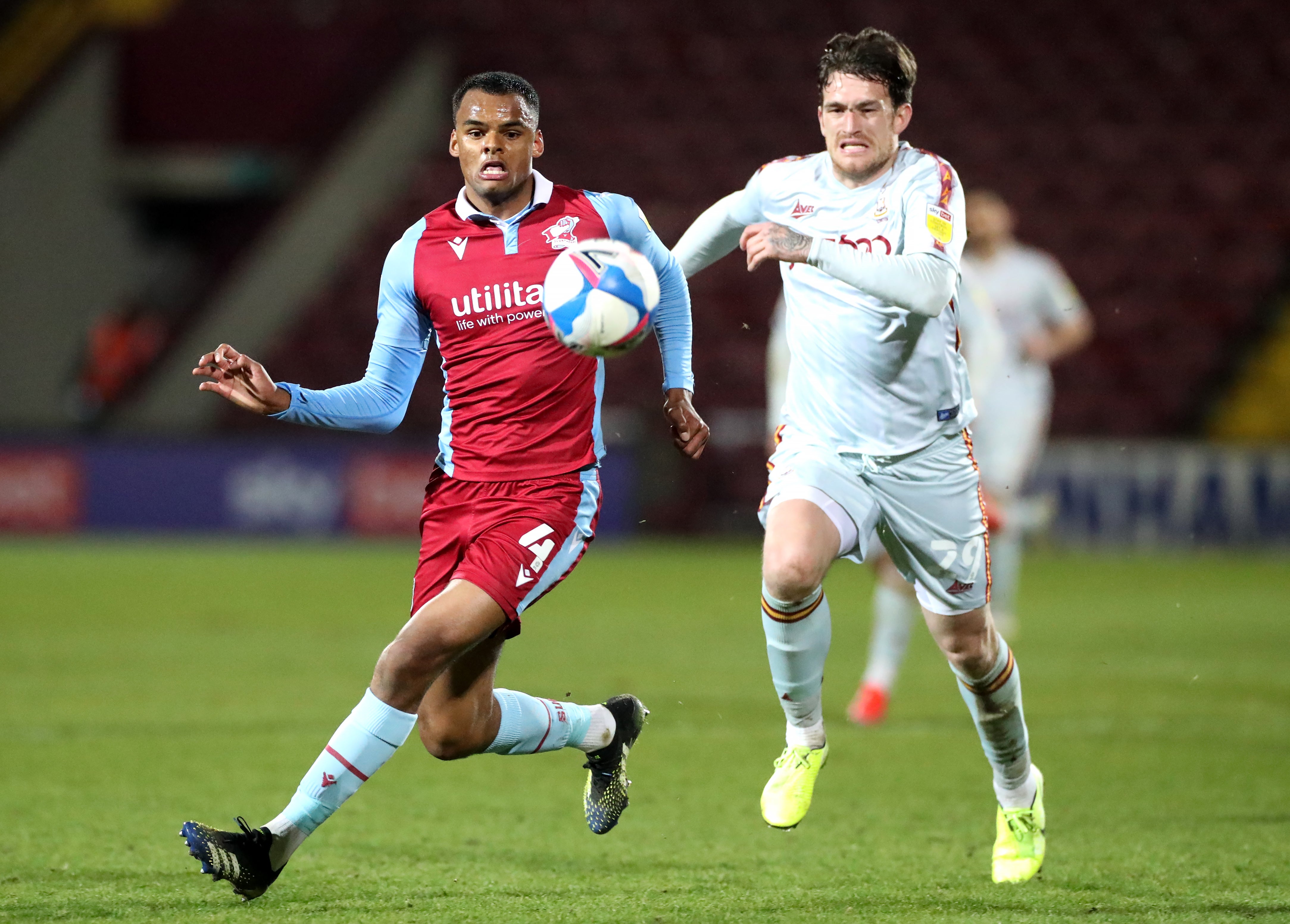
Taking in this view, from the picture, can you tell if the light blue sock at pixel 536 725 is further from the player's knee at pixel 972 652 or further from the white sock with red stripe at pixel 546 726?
the player's knee at pixel 972 652

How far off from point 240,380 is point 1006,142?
1893cm

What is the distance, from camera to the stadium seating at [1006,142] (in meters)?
20.0

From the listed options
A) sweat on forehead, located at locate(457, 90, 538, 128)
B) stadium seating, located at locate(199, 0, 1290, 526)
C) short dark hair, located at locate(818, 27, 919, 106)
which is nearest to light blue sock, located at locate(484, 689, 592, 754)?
sweat on forehead, located at locate(457, 90, 538, 128)

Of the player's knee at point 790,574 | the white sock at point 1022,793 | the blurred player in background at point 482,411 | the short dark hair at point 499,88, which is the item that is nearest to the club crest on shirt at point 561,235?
the blurred player in background at point 482,411

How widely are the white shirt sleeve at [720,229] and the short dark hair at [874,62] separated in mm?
383

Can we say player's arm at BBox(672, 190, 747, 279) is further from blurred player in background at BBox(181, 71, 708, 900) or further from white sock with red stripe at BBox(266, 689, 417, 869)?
white sock with red stripe at BBox(266, 689, 417, 869)

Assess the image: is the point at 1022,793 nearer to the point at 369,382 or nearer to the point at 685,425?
the point at 685,425

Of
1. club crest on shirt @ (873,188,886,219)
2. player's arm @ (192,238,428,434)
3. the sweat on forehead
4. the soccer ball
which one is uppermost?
the sweat on forehead

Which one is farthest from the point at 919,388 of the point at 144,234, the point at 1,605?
the point at 144,234

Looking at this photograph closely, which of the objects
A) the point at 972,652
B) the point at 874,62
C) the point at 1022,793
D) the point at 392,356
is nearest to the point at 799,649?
the point at 972,652

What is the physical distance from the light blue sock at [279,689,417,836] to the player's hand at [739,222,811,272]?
1461mm

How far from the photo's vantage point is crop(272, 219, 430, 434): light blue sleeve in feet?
15.2

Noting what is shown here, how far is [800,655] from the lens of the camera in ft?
15.8

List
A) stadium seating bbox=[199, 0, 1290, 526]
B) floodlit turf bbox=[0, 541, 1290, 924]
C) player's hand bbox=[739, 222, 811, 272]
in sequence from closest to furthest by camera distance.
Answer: player's hand bbox=[739, 222, 811, 272] → floodlit turf bbox=[0, 541, 1290, 924] → stadium seating bbox=[199, 0, 1290, 526]
